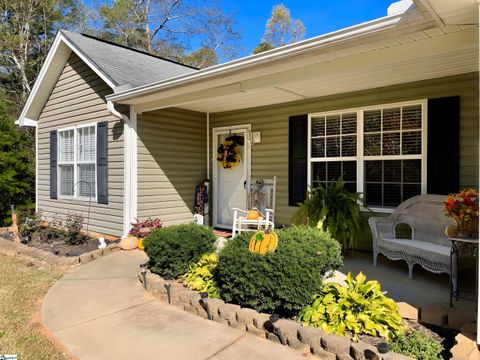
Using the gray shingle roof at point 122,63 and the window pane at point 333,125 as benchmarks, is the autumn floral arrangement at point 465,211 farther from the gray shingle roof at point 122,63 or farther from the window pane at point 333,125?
the gray shingle roof at point 122,63

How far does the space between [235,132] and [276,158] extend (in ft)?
3.52

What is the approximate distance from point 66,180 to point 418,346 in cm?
733

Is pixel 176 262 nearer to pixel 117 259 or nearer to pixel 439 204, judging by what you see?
pixel 117 259

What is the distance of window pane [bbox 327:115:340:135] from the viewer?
17.7ft

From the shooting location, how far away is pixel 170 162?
6586 mm

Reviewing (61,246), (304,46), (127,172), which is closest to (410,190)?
(304,46)

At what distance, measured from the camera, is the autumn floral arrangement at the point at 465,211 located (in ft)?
9.21

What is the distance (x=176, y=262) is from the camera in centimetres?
382

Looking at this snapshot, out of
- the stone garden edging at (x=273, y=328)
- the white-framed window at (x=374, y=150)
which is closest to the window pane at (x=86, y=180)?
the stone garden edging at (x=273, y=328)

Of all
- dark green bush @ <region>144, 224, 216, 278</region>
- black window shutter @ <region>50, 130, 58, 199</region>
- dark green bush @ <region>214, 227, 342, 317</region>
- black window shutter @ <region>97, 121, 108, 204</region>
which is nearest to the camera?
dark green bush @ <region>214, 227, 342, 317</region>

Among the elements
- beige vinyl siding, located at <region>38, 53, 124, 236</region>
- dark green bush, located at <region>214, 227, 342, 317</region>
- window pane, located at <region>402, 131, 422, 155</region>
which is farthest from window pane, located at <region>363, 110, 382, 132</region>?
beige vinyl siding, located at <region>38, 53, 124, 236</region>

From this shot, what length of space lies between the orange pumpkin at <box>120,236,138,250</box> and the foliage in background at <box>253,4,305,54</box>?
18090mm

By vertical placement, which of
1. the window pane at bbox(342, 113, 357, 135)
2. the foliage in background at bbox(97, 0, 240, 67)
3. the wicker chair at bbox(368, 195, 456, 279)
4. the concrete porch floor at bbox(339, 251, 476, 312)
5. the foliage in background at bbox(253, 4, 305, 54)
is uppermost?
the foliage in background at bbox(253, 4, 305, 54)

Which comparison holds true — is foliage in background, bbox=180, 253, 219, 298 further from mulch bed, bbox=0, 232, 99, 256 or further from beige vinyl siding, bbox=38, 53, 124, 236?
beige vinyl siding, bbox=38, 53, 124, 236
